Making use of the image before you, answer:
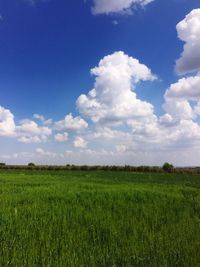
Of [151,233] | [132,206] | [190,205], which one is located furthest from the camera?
[190,205]

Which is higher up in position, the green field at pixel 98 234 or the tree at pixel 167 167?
the tree at pixel 167 167

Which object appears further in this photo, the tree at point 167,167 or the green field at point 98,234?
the tree at point 167,167

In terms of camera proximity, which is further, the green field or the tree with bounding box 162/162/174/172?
the tree with bounding box 162/162/174/172

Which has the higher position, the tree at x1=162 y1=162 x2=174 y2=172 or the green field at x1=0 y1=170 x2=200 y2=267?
the tree at x1=162 y1=162 x2=174 y2=172

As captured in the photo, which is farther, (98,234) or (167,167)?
(167,167)

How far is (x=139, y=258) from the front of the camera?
5547mm

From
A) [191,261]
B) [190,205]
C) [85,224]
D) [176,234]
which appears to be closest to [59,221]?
[85,224]

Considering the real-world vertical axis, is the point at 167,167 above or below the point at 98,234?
above

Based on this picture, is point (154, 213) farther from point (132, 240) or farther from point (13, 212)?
point (13, 212)

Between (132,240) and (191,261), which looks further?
(132,240)

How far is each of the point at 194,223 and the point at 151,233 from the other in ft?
6.50

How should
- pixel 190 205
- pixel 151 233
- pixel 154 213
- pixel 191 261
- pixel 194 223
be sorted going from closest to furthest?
pixel 191 261 < pixel 151 233 < pixel 194 223 < pixel 154 213 < pixel 190 205

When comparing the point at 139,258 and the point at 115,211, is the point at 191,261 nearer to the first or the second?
the point at 139,258

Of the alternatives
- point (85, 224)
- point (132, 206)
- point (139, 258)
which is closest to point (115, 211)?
point (132, 206)
